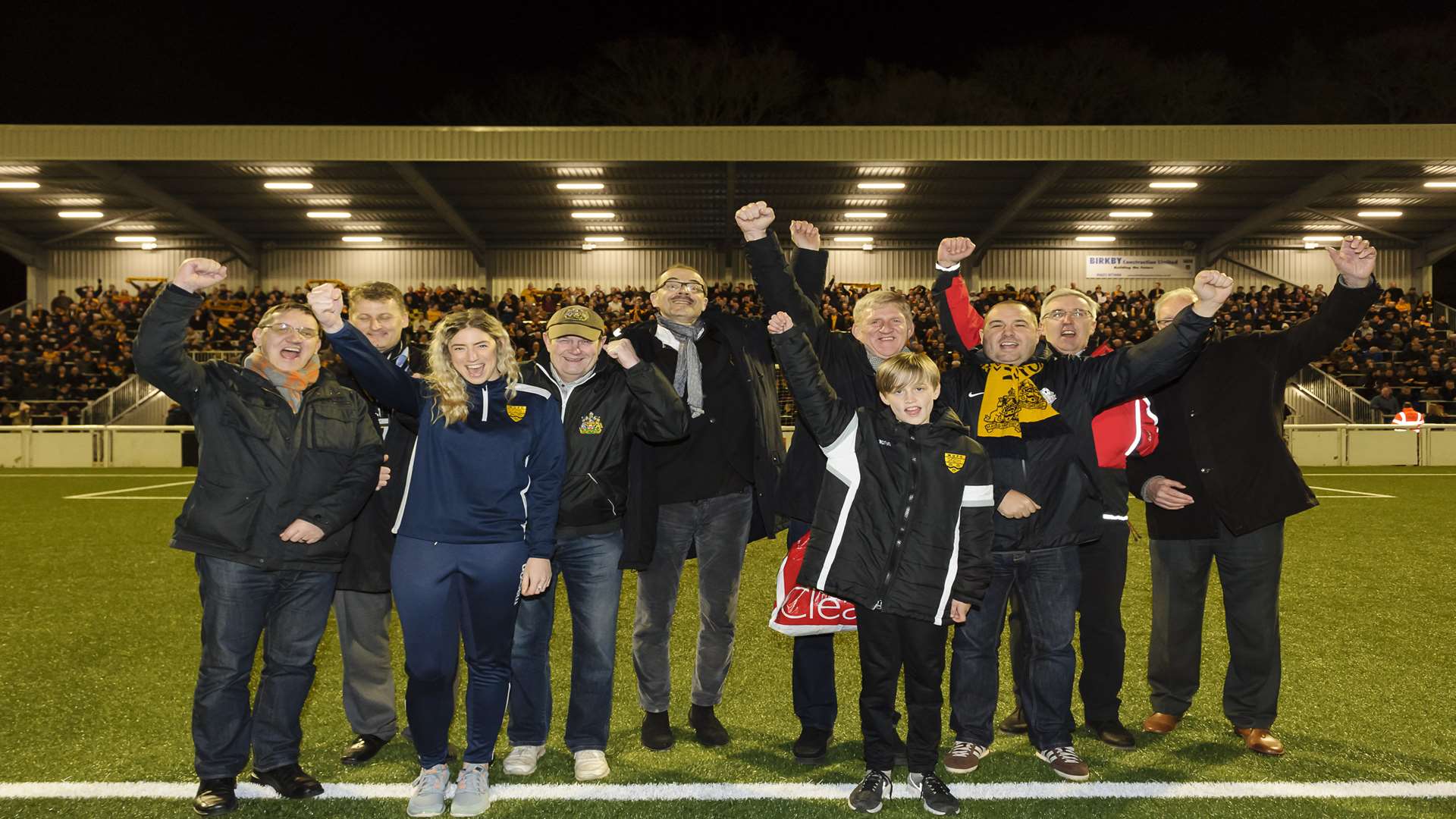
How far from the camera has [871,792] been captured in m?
3.52

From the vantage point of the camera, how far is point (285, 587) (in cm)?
A: 369

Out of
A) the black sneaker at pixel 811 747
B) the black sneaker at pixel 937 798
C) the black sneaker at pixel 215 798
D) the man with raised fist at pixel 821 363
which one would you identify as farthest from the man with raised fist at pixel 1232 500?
the black sneaker at pixel 215 798

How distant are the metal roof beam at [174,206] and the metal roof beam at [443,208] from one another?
5.83m

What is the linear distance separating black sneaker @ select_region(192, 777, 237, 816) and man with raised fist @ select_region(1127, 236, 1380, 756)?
3566 mm

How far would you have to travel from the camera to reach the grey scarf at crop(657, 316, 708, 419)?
4328mm

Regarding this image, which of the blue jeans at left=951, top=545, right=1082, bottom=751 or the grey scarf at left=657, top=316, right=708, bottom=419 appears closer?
Result: the blue jeans at left=951, top=545, right=1082, bottom=751

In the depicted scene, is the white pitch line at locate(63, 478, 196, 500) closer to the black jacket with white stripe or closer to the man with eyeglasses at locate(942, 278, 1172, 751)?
the black jacket with white stripe

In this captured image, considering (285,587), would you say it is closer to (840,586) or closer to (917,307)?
(840,586)

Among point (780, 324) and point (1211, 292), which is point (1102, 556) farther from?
point (780, 324)

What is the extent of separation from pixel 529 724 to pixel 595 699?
270 millimetres

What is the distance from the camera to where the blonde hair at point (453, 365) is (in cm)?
347

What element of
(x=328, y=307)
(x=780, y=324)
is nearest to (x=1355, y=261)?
(x=780, y=324)

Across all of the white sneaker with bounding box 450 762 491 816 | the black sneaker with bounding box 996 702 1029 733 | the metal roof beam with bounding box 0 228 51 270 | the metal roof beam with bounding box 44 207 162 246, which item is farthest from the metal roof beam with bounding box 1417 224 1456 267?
the metal roof beam with bounding box 0 228 51 270

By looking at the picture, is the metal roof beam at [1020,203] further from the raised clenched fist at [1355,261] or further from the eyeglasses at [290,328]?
the eyeglasses at [290,328]
